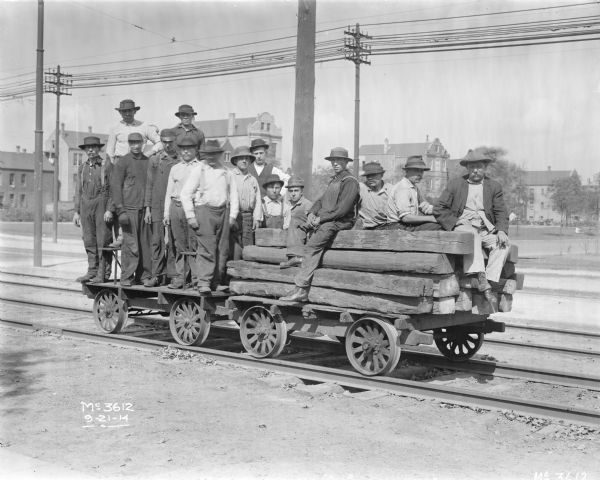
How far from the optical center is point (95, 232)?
1109cm

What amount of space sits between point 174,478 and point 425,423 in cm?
254

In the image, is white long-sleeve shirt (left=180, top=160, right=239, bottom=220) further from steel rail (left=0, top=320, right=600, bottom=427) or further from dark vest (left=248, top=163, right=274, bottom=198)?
steel rail (left=0, top=320, right=600, bottom=427)

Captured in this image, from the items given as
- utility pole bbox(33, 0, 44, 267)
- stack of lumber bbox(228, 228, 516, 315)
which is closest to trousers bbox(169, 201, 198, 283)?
stack of lumber bbox(228, 228, 516, 315)

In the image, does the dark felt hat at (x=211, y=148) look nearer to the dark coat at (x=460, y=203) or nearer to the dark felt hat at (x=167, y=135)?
the dark felt hat at (x=167, y=135)

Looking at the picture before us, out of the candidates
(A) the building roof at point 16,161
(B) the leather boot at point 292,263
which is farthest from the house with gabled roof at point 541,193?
(B) the leather boot at point 292,263

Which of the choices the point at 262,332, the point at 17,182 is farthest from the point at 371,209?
the point at 17,182

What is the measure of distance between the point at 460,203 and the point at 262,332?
285 centimetres

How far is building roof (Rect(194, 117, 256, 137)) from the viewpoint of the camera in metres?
107

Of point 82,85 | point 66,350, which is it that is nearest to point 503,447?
point 66,350

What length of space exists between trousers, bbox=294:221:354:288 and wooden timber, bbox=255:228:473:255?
0.09m

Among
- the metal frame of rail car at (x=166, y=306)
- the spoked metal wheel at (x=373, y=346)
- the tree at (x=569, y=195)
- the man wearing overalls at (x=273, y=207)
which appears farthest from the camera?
the tree at (x=569, y=195)

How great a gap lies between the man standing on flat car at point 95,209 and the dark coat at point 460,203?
497 centimetres

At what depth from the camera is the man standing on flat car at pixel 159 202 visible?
33.4ft

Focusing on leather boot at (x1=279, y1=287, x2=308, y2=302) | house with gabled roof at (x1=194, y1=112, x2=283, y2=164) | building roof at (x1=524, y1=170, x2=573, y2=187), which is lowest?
leather boot at (x1=279, y1=287, x2=308, y2=302)
